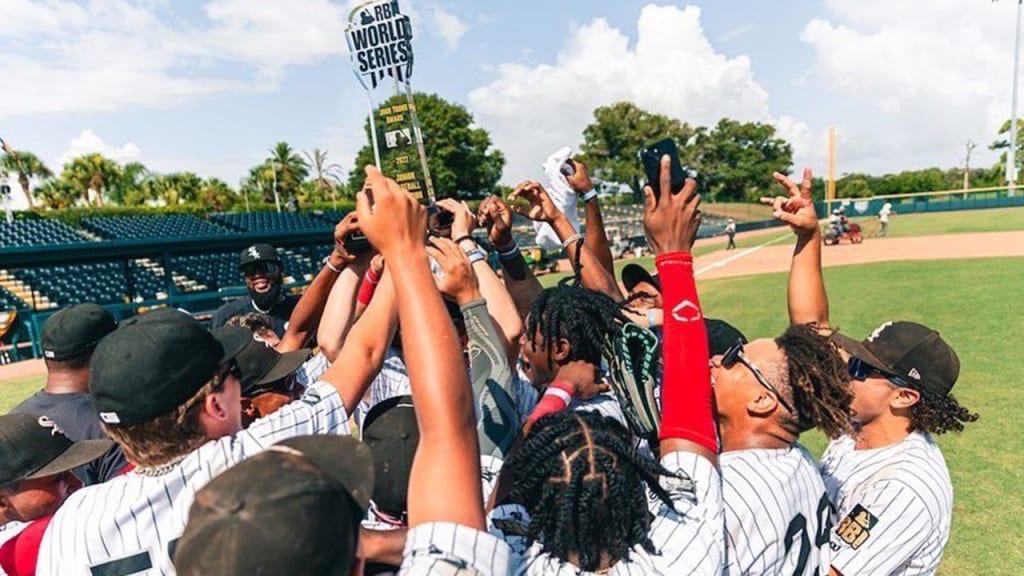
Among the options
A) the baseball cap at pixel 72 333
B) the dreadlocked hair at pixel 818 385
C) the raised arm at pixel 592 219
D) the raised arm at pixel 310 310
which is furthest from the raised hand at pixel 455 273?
the baseball cap at pixel 72 333

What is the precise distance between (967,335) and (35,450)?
11818 millimetres

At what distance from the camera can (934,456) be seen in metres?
2.35

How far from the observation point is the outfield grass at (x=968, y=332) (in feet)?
→ 13.7

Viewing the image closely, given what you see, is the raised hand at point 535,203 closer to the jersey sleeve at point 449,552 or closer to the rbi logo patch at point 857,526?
the rbi logo patch at point 857,526

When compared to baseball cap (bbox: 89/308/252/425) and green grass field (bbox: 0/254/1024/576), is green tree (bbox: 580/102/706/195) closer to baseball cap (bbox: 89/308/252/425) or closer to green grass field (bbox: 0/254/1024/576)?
green grass field (bbox: 0/254/1024/576)

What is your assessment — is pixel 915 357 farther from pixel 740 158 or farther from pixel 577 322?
pixel 740 158

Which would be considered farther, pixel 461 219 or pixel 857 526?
pixel 461 219

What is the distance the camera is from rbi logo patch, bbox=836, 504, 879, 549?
2.10 metres

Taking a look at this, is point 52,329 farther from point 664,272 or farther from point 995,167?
point 995,167

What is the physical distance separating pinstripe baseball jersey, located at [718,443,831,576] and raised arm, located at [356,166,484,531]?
2.79 ft

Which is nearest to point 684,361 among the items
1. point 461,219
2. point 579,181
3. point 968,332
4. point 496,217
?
point 461,219

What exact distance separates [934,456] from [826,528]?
654mm

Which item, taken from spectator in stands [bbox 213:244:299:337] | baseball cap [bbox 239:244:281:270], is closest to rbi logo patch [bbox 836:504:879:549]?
spectator in stands [bbox 213:244:299:337]

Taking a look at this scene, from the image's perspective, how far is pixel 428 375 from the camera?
54.7 inches
